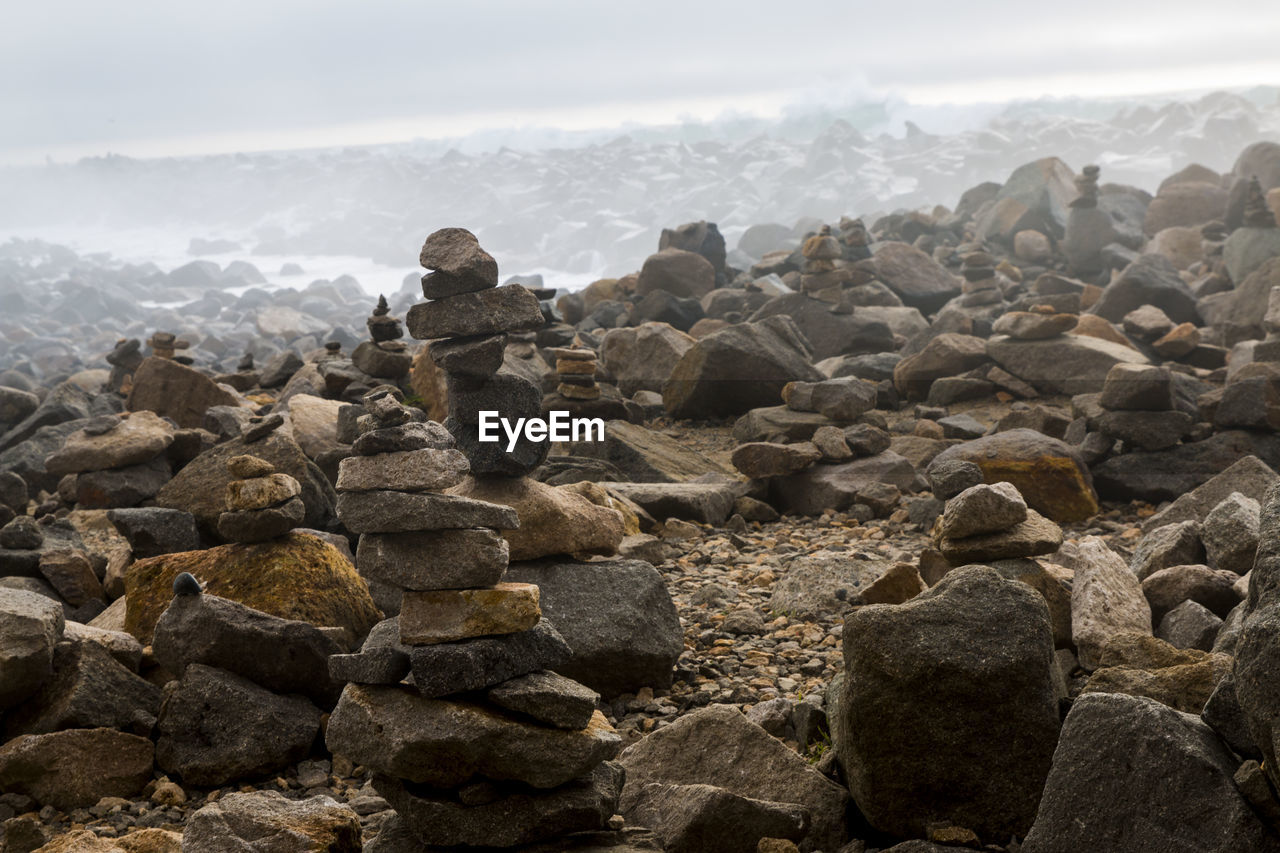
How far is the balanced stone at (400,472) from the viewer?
18.6 feet

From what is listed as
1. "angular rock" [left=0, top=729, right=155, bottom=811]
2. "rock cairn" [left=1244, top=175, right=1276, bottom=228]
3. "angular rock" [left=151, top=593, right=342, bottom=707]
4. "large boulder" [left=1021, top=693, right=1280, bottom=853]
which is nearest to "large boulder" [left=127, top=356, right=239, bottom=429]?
"angular rock" [left=151, top=593, right=342, bottom=707]

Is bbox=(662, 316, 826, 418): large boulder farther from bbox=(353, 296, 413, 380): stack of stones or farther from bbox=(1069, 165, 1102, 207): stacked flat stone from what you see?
bbox=(1069, 165, 1102, 207): stacked flat stone

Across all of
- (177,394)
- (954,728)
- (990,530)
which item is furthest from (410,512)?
(177,394)

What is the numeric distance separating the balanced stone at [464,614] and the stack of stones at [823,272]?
18.3 meters

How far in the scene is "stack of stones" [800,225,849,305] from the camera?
22969 mm

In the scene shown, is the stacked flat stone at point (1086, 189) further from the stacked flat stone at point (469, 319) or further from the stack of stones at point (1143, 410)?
the stacked flat stone at point (469, 319)

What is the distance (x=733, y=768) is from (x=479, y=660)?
1662 millimetres

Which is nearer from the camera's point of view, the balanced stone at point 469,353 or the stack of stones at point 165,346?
the balanced stone at point 469,353

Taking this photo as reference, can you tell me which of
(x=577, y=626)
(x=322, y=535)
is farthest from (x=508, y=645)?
(x=322, y=535)

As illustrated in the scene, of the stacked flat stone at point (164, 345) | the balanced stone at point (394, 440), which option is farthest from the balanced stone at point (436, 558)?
the stacked flat stone at point (164, 345)

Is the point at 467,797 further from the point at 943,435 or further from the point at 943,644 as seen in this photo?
the point at 943,435

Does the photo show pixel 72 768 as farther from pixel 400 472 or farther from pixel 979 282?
pixel 979 282

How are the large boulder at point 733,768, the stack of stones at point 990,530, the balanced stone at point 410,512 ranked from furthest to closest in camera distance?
the stack of stones at point 990,530 < the large boulder at point 733,768 < the balanced stone at point 410,512

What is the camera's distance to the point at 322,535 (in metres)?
A: 9.44
